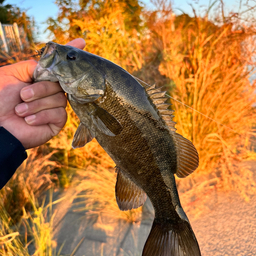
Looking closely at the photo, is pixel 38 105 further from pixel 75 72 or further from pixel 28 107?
pixel 75 72

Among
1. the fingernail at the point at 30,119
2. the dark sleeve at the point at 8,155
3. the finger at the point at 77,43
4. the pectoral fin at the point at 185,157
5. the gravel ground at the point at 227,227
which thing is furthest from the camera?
the gravel ground at the point at 227,227

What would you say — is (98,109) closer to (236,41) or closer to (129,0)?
(236,41)

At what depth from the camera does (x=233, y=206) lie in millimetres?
3170

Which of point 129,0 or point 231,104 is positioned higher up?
point 129,0

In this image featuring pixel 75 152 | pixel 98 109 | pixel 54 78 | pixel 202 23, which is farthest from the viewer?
pixel 75 152

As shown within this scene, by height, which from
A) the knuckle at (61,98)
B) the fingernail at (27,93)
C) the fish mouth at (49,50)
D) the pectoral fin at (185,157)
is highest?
the fish mouth at (49,50)

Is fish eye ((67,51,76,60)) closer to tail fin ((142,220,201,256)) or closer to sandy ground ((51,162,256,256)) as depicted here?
tail fin ((142,220,201,256))

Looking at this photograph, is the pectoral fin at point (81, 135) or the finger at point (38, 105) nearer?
the pectoral fin at point (81, 135)

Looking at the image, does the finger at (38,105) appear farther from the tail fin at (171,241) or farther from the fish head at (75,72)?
the tail fin at (171,241)

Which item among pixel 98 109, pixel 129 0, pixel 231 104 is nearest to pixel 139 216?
pixel 231 104

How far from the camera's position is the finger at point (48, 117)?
1438mm

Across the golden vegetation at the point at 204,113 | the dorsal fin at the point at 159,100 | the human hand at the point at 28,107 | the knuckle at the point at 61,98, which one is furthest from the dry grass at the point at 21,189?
the dorsal fin at the point at 159,100

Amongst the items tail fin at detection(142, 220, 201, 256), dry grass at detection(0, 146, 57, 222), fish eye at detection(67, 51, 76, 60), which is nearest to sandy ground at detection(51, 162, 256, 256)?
dry grass at detection(0, 146, 57, 222)

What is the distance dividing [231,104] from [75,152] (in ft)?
9.57
